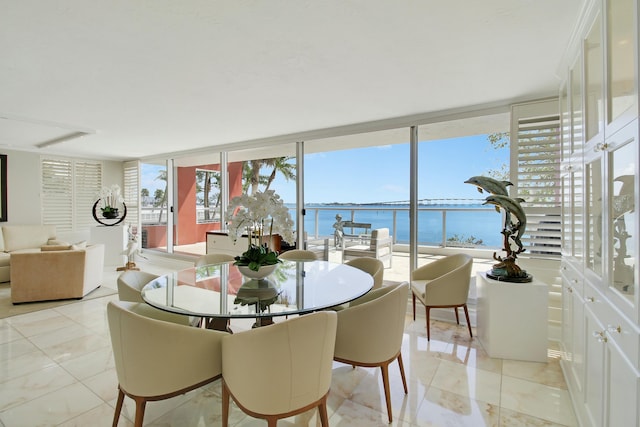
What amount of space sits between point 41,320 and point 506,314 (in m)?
4.70

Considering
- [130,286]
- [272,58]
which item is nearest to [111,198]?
[130,286]

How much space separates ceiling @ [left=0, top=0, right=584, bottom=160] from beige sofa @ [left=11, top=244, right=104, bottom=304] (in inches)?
67.1

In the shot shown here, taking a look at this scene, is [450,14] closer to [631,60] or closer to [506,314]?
[631,60]

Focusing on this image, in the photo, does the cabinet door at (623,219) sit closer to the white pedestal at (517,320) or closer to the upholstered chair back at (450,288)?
the white pedestal at (517,320)

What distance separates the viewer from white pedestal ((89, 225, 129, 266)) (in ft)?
20.5

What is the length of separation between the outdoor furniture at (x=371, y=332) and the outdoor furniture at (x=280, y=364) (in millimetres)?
380

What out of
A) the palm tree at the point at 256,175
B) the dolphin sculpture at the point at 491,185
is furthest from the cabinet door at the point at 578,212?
the palm tree at the point at 256,175

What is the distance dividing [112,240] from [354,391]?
6.17m

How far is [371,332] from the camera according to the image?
181 cm

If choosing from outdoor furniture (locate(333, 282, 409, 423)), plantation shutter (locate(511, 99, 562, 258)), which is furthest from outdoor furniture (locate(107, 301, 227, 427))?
plantation shutter (locate(511, 99, 562, 258))

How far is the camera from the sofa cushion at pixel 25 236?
17.4 feet

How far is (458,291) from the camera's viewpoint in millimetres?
2949

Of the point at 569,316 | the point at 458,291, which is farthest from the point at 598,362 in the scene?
the point at 458,291

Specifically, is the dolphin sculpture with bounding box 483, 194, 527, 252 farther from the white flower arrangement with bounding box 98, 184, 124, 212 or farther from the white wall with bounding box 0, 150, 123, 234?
the white wall with bounding box 0, 150, 123, 234
